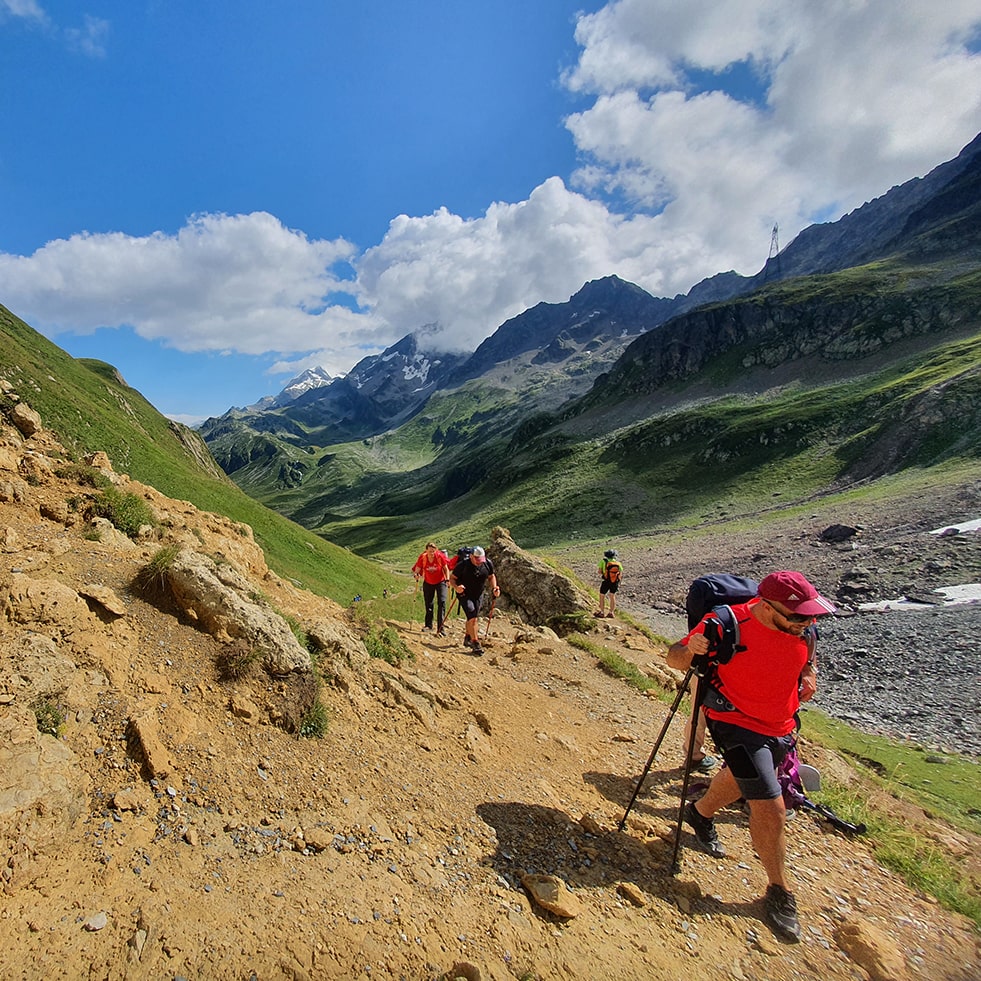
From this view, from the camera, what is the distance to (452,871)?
5.53m

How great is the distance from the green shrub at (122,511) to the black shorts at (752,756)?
1052 cm

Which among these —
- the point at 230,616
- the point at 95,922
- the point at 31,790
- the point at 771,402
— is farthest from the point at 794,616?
the point at 771,402

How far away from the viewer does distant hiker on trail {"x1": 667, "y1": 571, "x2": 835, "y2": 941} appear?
6.00 metres

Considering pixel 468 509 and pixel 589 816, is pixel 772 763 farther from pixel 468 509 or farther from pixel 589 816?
pixel 468 509

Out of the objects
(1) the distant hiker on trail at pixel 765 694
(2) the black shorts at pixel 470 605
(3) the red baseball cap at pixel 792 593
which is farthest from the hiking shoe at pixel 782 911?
(2) the black shorts at pixel 470 605

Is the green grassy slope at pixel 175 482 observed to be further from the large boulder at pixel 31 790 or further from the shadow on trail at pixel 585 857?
the shadow on trail at pixel 585 857

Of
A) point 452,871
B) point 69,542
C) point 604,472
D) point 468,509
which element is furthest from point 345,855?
point 468,509

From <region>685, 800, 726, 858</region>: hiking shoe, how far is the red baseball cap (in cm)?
330

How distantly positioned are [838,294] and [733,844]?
7003 inches

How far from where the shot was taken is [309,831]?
5.48 m

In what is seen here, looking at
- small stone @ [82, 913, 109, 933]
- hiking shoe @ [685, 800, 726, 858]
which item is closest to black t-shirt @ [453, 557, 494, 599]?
hiking shoe @ [685, 800, 726, 858]

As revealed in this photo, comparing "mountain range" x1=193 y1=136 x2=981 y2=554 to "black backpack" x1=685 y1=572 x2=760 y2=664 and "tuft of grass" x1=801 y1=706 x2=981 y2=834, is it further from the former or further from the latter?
"black backpack" x1=685 y1=572 x2=760 y2=664

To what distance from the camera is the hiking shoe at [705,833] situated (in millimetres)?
6852

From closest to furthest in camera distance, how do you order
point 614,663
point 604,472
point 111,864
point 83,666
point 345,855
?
point 111,864, point 345,855, point 83,666, point 614,663, point 604,472
